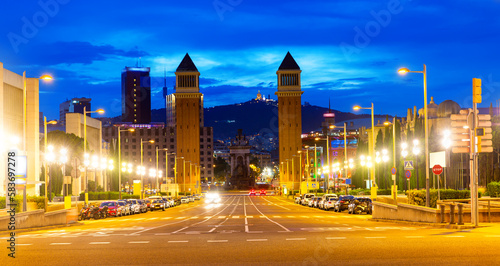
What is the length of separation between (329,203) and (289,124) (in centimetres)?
11887

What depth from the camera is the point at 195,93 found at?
620 ft

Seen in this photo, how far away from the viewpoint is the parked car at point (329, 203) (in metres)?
61.5

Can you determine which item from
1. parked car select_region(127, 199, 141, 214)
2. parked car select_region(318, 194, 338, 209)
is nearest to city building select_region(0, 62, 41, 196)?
parked car select_region(127, 199, 141, 214)

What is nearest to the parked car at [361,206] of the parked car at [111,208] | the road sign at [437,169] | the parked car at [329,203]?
the parked car at [329,203]

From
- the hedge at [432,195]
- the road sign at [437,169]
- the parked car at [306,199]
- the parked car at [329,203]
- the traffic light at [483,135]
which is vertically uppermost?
the traffic light at [483,135]

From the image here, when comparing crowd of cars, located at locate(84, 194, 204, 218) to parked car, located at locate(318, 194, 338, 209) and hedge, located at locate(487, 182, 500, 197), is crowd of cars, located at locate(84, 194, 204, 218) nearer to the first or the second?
parked car, located at locate(318, 194, 338, 209)

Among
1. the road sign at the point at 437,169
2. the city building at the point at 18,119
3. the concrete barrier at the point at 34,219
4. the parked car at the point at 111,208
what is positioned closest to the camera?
the concrete barrier at the point at 34,219

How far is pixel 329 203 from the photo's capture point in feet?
204

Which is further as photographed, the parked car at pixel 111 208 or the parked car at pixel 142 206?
the parked car at pixel 142 206

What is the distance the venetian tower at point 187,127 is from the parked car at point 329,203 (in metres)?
107

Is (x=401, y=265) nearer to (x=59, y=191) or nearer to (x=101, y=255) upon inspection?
(x=101, y=255)

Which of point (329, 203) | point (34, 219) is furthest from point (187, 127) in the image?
point (34, 219)

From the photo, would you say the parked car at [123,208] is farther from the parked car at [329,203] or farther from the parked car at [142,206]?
the parked car at [329,203]

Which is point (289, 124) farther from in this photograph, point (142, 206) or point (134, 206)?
point (134, 206)
